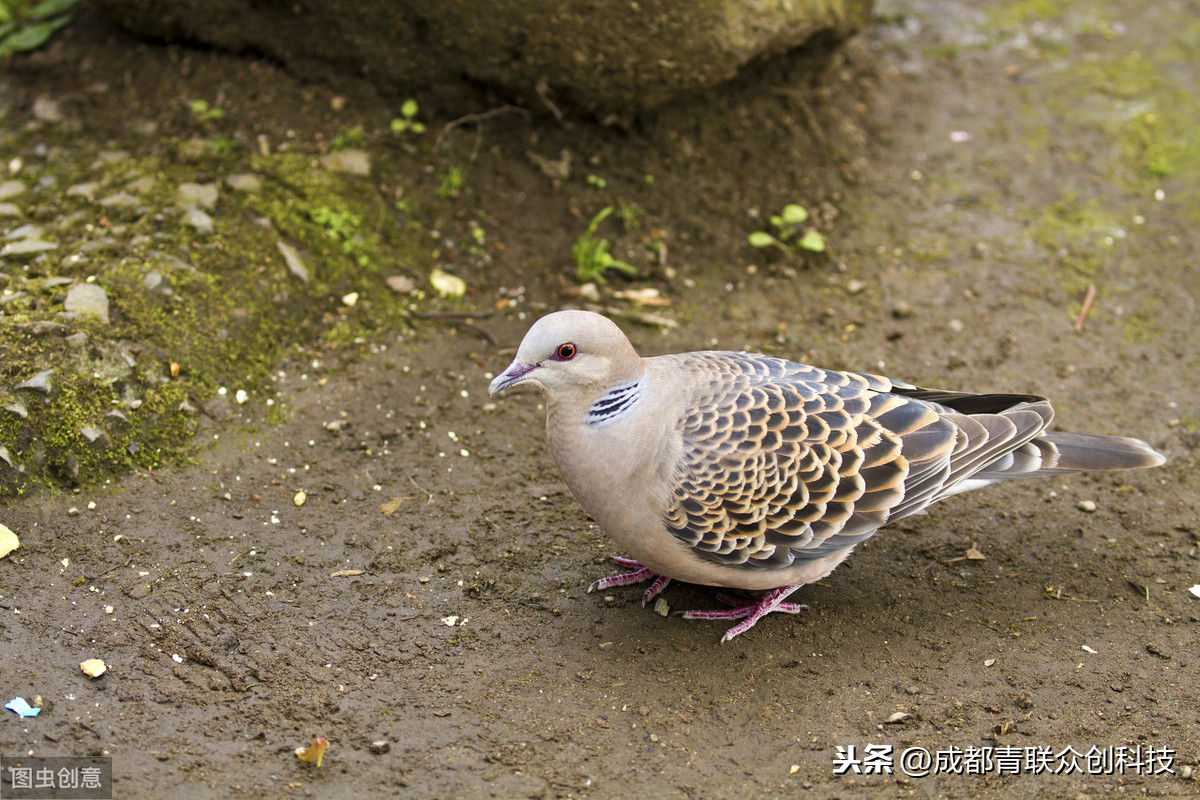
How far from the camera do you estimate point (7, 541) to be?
138 inches

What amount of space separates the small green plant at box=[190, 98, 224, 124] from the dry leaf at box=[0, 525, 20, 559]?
2.74 metres

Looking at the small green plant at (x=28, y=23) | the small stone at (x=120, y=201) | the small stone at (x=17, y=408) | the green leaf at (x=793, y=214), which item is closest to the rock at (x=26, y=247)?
the small stone at (x=120, y=201)

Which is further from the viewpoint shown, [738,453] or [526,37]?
[526,37]

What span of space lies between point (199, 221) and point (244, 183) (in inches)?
17.1

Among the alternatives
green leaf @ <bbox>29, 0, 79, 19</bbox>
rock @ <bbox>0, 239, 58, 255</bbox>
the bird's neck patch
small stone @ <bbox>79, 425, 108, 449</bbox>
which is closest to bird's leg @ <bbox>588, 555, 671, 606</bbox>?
the bird's neck patch

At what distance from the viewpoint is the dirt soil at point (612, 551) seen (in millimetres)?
3127

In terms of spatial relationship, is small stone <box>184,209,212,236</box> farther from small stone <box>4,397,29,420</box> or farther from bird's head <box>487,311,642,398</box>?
bird's head <box>487,311,642,398</box>

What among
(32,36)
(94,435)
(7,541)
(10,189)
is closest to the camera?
(7,541)

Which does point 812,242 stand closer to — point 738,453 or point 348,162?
point 738,453

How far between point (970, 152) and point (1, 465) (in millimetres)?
5730

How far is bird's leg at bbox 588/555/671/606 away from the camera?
3791 millimetres

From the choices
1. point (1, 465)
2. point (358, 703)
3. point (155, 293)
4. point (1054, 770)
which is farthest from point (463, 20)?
point (1054, 770)

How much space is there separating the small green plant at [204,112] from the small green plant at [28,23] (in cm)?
121

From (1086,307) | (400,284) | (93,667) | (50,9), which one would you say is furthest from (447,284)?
(1086,307)
